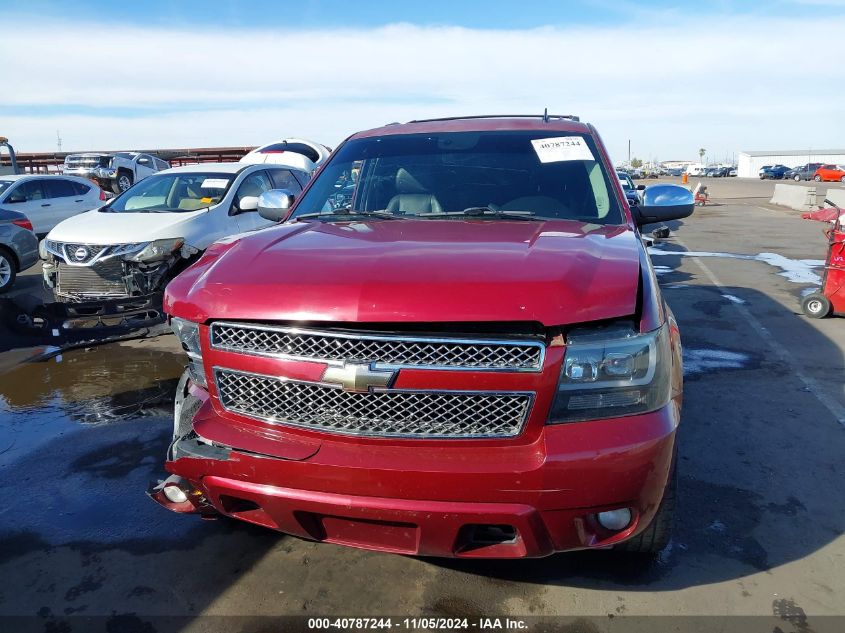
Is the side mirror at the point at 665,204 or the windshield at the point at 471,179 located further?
the side mirror at the point at 665,204

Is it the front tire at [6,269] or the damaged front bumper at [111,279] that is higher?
the damaged front bumper at [111,279]

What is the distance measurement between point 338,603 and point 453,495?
0.86 meters

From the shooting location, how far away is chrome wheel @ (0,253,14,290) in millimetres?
9344

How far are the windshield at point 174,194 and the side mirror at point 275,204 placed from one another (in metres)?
4.00

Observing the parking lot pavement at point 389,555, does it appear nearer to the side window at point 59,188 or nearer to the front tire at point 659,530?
the front tire at point 659,530

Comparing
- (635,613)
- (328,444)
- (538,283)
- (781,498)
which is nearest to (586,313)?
(538,283)

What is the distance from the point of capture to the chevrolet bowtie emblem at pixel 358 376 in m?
2.08

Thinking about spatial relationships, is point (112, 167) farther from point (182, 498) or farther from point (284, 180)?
point (182, 498)

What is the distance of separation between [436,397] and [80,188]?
47.2 feet

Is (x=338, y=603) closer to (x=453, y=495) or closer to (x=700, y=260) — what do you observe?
(x=453, y=495)

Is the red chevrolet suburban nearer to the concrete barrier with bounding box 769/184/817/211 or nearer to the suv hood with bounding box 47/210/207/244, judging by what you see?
the suv hood with bounding box 47/210/207/244

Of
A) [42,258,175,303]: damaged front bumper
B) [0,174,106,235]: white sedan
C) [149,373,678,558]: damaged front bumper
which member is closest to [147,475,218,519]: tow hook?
[149,373,678,558]: damaged front bumper

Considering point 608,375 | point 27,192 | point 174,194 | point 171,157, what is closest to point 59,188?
point 27,192

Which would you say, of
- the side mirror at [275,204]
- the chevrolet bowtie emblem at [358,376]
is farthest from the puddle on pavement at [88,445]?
the side mirror at [275,204]
